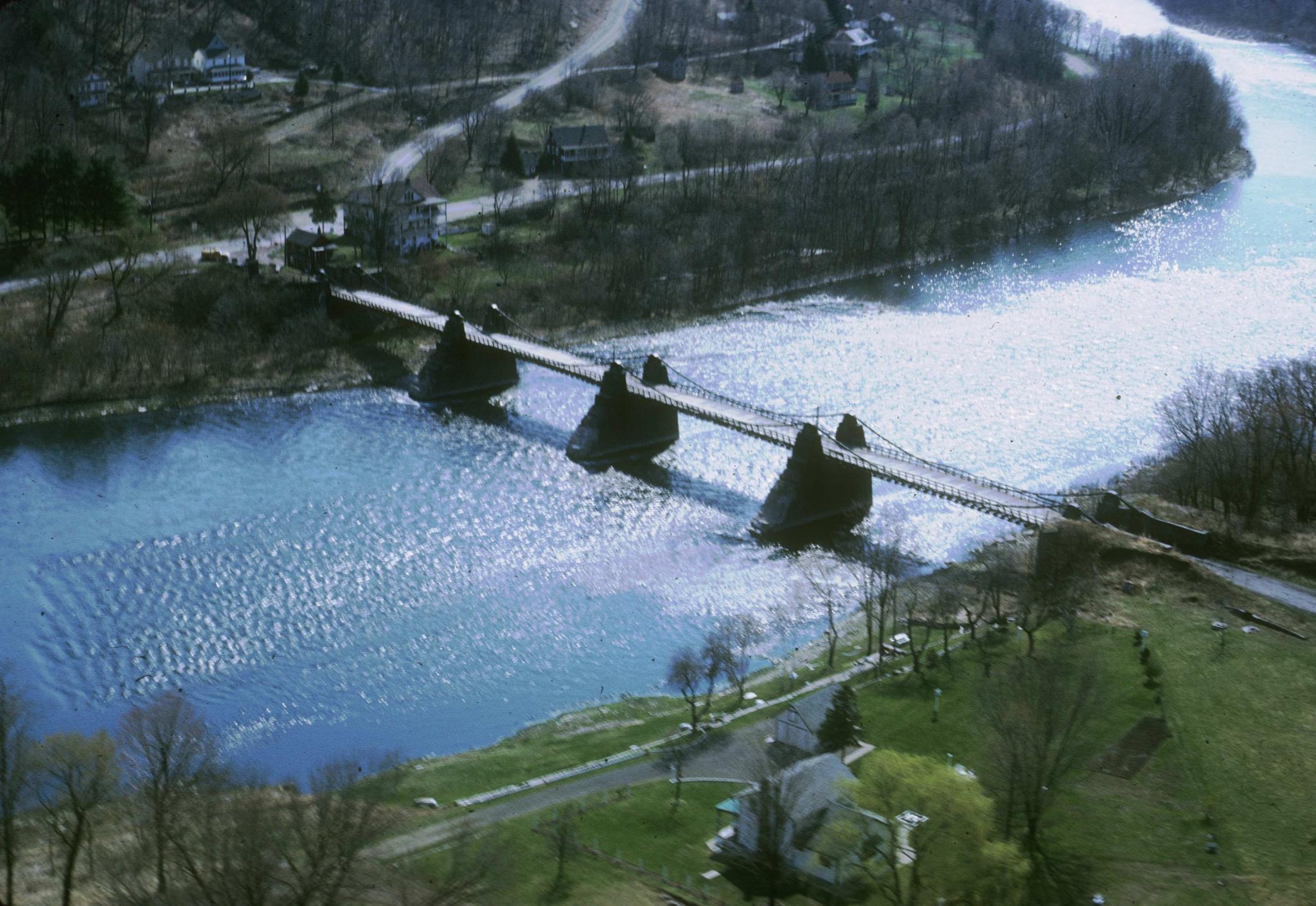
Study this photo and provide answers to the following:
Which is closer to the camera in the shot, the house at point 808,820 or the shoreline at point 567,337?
the house at point 808,820

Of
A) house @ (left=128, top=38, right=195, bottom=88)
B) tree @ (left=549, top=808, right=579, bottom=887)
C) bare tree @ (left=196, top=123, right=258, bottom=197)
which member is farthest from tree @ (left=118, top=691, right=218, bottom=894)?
house @ (left=128, top=38, right=195, bottom=88)

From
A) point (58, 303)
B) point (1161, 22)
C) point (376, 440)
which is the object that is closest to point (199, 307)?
point (58, 303)

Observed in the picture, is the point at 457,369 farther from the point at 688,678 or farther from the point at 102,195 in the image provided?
the point at 688,678

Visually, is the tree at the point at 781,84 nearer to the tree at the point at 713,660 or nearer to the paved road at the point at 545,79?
the paved road at the point at 545,79

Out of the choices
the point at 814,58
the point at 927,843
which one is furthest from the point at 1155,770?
the point at 814,58

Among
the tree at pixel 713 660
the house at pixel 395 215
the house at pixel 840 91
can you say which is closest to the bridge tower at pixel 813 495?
the tree at pixel 713 660

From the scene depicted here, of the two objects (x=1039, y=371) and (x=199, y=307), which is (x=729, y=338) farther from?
(x=199, y=307)
